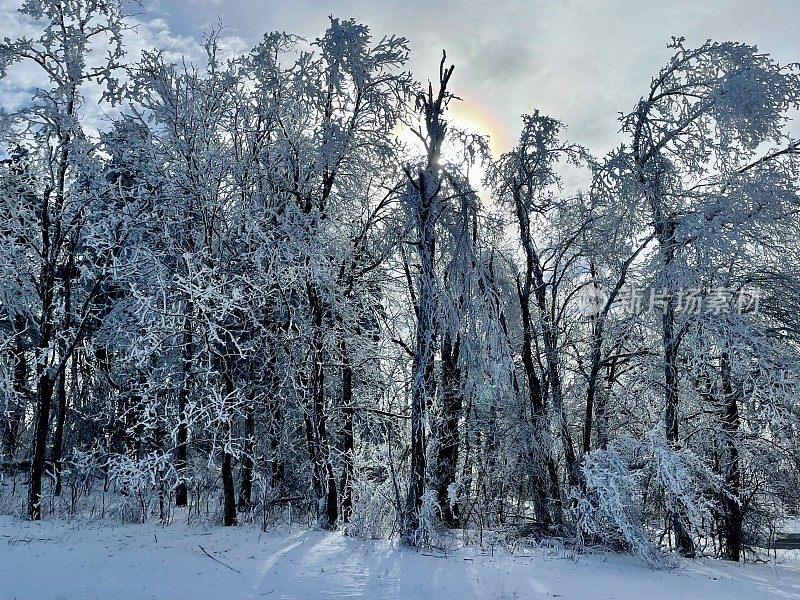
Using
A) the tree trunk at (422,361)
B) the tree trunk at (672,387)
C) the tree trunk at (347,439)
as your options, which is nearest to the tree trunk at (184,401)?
the tree trunk at (347,439)

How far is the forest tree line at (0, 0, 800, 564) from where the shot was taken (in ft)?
31.8

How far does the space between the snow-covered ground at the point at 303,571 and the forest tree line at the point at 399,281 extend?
0.83 metres

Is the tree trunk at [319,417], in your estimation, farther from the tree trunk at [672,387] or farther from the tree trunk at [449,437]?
the tree trunk at [672,387]

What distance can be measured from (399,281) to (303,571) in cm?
721

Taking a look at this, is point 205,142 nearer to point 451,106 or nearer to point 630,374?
point 451,106

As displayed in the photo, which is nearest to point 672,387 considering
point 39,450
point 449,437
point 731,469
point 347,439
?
point 731,469

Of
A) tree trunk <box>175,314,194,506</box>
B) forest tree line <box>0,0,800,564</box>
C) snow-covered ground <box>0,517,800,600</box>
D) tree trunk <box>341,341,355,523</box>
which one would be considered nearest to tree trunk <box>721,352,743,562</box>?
forest tree line <box>0,0,800,564</box>

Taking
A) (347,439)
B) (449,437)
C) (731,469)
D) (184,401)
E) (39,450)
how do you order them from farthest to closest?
1. (449,437)
2. (347,439)
3. (184,401)
4. (731,469)
5. (39,450)

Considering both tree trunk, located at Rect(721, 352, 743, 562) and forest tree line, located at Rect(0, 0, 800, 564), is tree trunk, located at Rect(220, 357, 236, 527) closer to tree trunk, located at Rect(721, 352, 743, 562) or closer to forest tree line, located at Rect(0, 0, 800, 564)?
forest tree line, located at Rect(0, 0, 800, 564)

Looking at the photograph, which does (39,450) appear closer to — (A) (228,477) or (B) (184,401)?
(B) (184,401)

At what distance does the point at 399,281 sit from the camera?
13.2m

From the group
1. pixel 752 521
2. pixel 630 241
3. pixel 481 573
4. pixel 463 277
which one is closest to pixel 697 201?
pixel 630 241

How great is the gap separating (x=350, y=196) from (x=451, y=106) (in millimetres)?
2756

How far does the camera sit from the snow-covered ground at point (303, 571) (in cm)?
644
